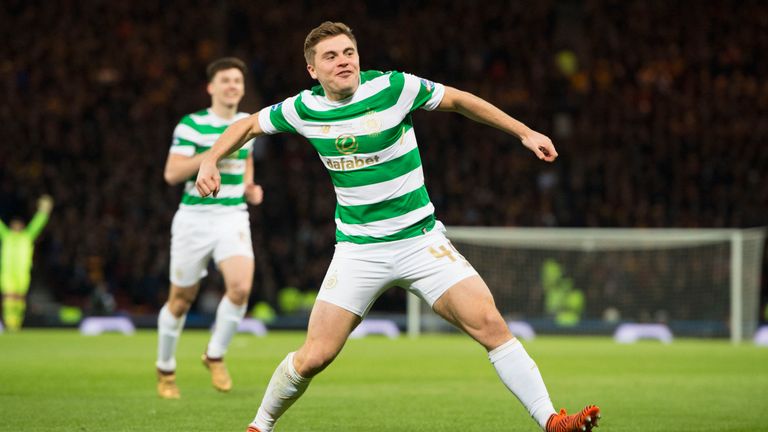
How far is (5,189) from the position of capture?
75.5 feet

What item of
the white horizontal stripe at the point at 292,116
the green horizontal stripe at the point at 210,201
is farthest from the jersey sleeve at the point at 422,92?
the green horizontal stripe at the point at 210,201

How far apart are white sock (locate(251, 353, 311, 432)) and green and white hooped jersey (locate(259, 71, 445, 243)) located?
2.51 ft

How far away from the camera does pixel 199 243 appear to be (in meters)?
9.14

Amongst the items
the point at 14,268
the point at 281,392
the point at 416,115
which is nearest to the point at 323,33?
the point at 281,392

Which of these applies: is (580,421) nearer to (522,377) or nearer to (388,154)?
(522,377)

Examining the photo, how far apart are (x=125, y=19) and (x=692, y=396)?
69.4 ft

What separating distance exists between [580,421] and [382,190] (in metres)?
1.50

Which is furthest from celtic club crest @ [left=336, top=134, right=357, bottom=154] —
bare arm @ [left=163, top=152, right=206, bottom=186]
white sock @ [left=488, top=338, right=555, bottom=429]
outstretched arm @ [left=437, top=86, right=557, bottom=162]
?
bare arm @ [left=163, top=152, right=206, bottom=186]

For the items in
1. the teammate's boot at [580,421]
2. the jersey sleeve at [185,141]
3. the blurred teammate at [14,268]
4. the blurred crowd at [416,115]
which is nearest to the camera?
the teammate's boot at [580,421]

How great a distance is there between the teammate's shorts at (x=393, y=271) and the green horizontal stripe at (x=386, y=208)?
0.13 meters

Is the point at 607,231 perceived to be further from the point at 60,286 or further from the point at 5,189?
the point at 5,189

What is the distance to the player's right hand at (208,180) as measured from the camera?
220 inches

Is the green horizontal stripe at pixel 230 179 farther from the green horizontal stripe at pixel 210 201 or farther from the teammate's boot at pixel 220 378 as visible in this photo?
the teammate's boot at pixel 220 378

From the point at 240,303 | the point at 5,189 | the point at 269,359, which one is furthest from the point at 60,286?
the point at 240,303
